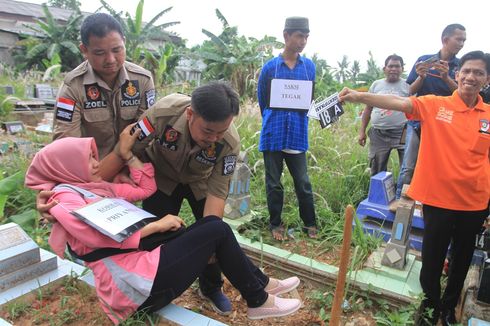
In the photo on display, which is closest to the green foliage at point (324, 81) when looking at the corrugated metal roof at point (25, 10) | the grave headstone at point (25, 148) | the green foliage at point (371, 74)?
the green foliage at point (371, 74)

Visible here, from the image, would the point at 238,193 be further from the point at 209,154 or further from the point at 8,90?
the point at 8,90

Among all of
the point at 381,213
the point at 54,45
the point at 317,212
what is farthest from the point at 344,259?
the point at 54,45

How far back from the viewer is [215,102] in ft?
5.76

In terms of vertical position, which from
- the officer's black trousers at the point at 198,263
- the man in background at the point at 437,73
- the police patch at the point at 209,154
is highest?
the man in background at the point at 437,73

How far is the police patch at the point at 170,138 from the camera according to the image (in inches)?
82.2

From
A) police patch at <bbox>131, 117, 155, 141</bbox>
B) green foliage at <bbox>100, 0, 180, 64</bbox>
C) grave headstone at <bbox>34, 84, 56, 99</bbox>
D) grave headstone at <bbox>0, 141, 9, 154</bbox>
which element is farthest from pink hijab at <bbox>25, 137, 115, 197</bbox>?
green foliage at <bbox>100, 0, 180, 64</bbox>

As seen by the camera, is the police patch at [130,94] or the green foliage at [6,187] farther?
the green foliage at [6,187]

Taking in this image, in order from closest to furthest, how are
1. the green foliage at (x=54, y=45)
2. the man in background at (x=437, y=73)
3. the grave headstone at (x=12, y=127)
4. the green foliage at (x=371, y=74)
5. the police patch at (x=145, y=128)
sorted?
the police patch at (x=145, y=128)
the man in background at (x=437, y=73)
the grave headstone at (x=12, y=127)
the green foliage at (x=371, y=74)
the green foliage at (x=54, y=45)

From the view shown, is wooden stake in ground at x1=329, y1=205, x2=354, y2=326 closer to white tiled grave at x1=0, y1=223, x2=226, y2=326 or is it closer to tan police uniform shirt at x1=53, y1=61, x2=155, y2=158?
white tiled grave at x1=0, y1=223, x2=226, y2=326

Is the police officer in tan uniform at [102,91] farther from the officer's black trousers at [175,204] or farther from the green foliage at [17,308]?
the green foliage at [17,308]

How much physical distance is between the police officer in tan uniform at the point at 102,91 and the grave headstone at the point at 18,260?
0.70 m

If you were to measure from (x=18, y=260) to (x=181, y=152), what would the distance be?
115cm

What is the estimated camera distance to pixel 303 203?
126 inches

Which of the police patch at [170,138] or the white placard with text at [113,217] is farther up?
the police patch at [170,138]
